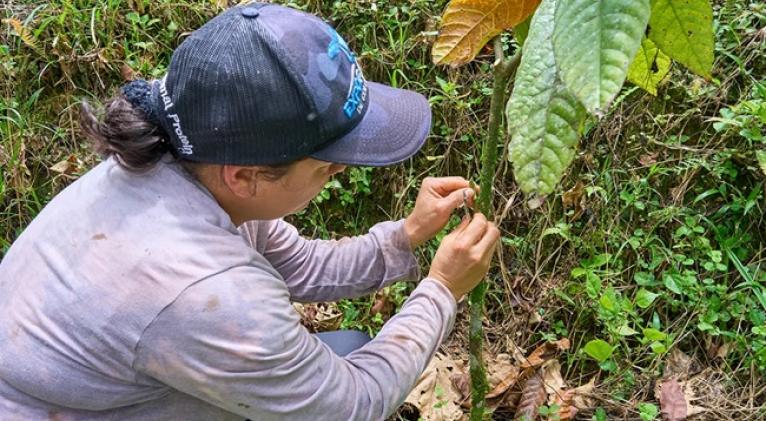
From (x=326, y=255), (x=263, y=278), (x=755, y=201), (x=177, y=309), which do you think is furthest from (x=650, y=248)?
(x=177, y=309)

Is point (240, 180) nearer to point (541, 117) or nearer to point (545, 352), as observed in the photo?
point (541, 117)

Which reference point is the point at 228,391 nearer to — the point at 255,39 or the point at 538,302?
the point at 255,39

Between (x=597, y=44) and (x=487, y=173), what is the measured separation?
595 mm

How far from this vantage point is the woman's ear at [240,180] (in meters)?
1.36

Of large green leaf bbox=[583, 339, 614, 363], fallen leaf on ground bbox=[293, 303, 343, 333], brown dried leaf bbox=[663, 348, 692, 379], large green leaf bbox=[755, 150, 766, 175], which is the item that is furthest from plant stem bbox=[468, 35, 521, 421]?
large green leaf bbox=[755, 150, 766, 175]

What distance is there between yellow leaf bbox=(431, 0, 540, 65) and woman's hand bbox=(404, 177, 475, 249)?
0.47 metres

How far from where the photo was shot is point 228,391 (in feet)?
4.26

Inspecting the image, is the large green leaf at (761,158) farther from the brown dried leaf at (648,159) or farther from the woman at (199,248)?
the woman at (199,248)

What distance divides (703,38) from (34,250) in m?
1.17

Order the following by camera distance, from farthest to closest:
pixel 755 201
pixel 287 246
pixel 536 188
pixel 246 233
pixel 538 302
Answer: pixel 538 302 → pixel 755 201 → pixel 287 246 → pixel 246 233 → pixel 536 188

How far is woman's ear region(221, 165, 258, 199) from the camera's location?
1363mm

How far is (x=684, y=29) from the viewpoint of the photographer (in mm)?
1003

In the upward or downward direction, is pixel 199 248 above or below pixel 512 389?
above

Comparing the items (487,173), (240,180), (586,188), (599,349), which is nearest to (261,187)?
(240,180)
